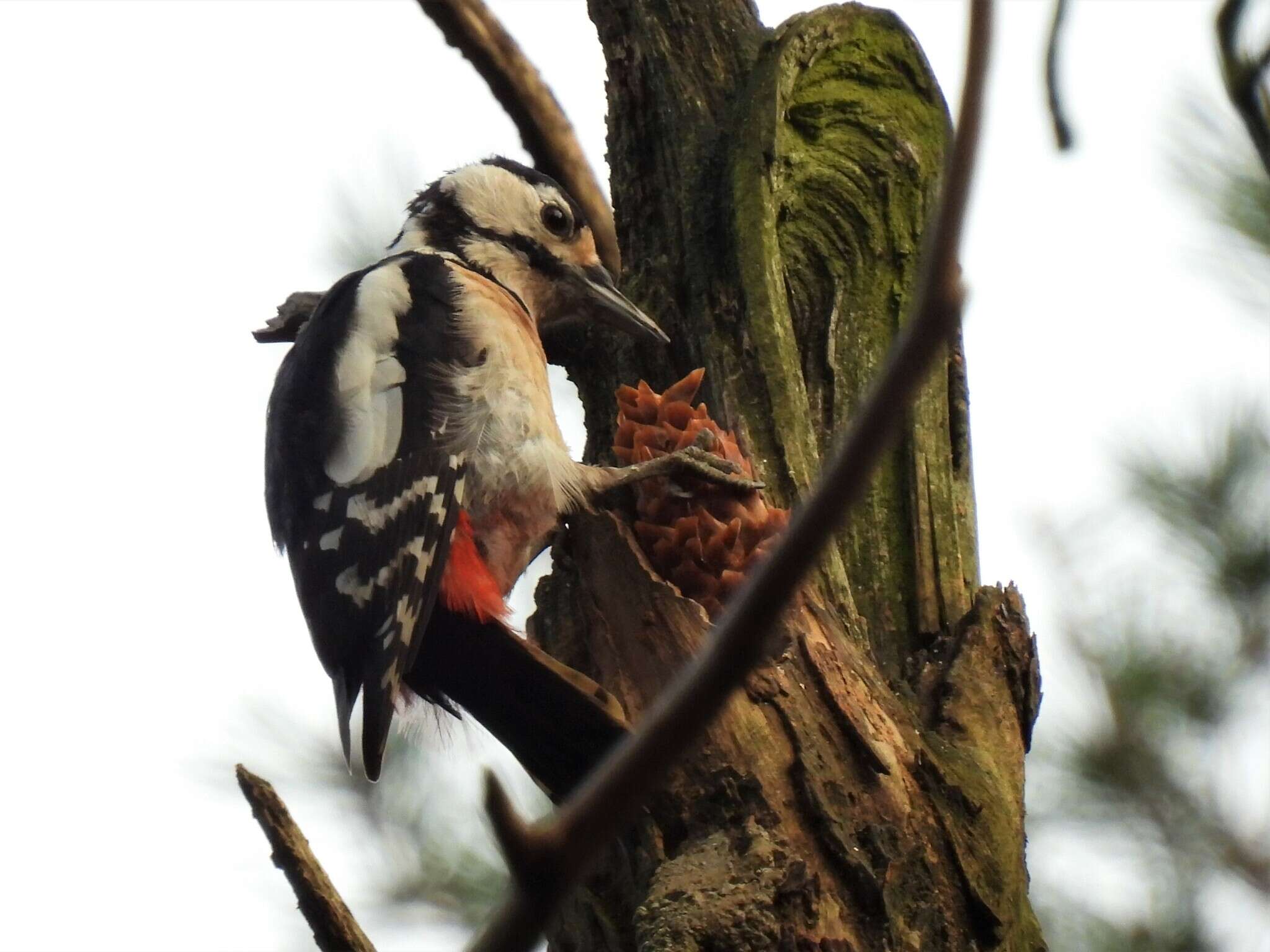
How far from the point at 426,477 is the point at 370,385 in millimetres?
227

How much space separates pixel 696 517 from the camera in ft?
6.71

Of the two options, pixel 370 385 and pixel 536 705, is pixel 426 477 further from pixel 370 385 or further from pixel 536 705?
pixel 536 705

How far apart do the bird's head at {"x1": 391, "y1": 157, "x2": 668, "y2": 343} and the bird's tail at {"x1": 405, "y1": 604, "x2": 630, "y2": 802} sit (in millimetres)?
926

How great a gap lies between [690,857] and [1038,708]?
646mm

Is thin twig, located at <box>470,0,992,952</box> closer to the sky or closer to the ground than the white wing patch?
closer to the ground

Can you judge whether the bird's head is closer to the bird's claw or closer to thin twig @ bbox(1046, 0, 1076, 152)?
the bird's claw

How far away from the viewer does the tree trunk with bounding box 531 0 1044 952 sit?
1.73m

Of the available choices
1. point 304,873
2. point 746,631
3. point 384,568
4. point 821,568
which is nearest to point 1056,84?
point 746,631

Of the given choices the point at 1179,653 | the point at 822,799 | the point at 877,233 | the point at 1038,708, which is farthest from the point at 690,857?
the point at 1179,653

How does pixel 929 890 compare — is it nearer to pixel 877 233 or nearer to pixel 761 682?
pixel 761 682

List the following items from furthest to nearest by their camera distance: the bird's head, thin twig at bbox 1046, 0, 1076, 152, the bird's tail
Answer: the bird's head < the bird's tail < thin twig at bbox 1046, 0, 1076, 152

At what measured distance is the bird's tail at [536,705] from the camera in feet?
6.03

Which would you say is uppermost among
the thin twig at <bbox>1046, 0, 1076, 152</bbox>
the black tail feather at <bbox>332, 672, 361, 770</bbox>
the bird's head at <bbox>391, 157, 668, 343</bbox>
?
the bird's head at <bbox>391, 157, 668, 343</bbox>

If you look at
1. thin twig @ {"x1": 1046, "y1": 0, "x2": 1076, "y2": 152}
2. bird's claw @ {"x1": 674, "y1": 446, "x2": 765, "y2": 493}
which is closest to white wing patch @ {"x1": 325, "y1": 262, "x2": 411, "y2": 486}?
bird's claw @ {"x1": 674, "y1": 446, "x2": 765, "y2": 493}
